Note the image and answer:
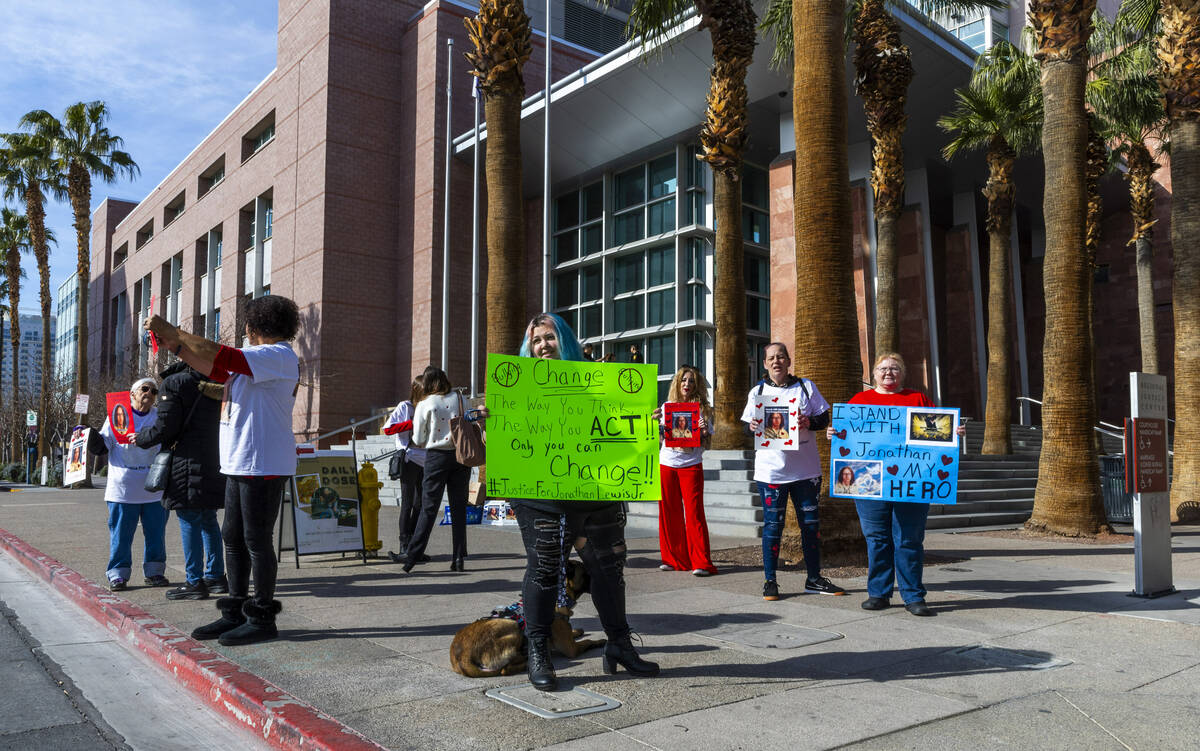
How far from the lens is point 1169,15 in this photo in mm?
14234

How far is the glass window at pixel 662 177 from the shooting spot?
26.1 meters

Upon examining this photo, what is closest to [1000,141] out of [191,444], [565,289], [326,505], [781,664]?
[565,289]

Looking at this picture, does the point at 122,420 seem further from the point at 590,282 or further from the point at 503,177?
the point at 590,282

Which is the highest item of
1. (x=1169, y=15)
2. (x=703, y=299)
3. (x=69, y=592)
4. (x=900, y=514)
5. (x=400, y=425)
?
(x=1169, y=15)

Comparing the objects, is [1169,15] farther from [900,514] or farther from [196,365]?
[196,365]

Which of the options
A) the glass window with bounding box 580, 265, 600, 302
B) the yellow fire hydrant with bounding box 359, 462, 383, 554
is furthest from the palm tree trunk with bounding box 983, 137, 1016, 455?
the yellow fire hydrant with bounding box 359, 462, 383, 554

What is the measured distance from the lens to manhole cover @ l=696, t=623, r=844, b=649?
203 inches

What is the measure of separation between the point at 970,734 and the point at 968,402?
27996 millimetres

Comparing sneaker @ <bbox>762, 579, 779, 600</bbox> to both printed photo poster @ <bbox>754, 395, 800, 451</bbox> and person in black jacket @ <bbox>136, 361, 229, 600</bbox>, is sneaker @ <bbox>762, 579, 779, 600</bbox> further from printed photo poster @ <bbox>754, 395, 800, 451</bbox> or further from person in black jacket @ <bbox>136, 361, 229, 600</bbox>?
person in black jacket @ <bbox>136, 361, 229, 600</bbox>

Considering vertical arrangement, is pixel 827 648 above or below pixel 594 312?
below

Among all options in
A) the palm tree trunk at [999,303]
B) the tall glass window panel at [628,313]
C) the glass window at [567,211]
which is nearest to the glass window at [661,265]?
the tall glass window panel at [628,313]

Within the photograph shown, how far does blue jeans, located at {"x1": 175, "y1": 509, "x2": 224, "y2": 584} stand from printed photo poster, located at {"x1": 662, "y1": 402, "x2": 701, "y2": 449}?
394 centimetres

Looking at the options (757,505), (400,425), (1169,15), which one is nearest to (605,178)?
(1169,15)

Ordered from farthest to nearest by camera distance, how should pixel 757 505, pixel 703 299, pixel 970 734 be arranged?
pixel 703 299 < pixel 757 505 < pixel 970 734
